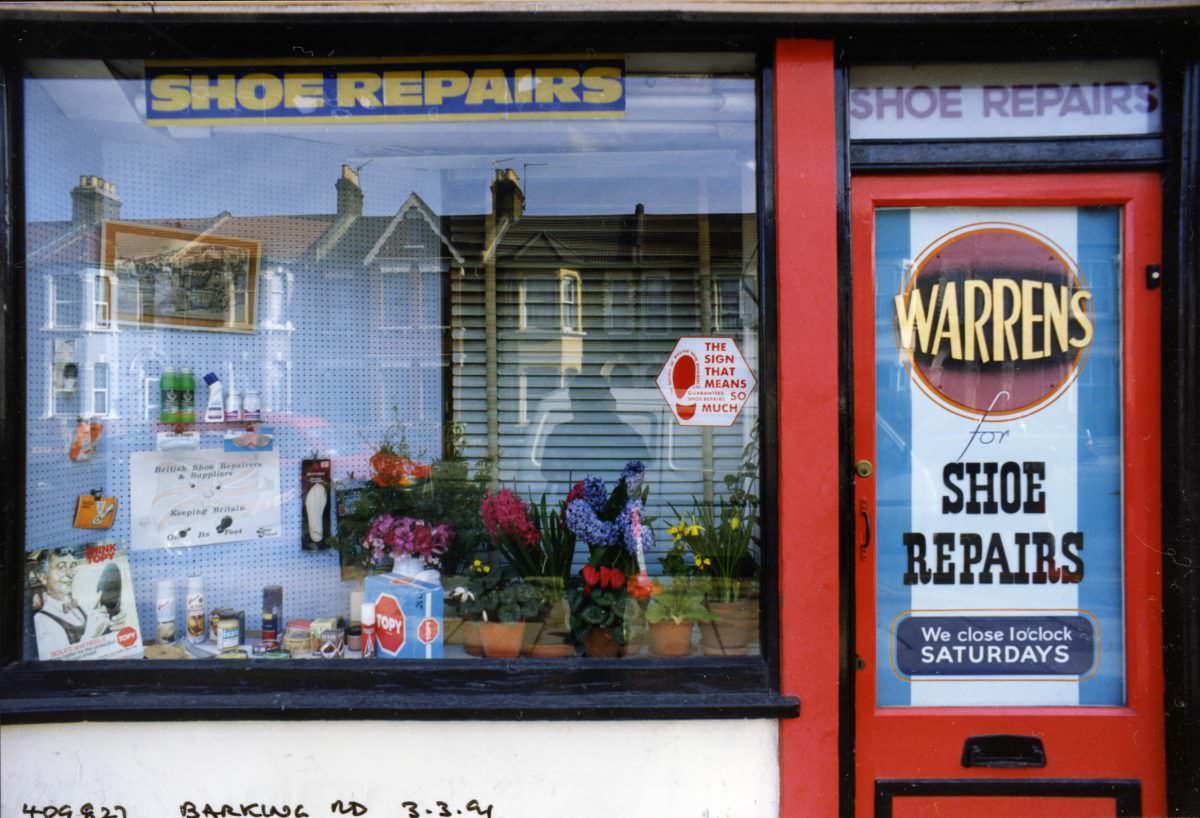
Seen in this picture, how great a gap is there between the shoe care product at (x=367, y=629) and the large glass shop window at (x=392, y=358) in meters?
0.02

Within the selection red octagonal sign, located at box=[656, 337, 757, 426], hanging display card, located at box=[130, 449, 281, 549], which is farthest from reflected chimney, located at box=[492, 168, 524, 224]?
hanging display card, located at box=[130, 449, 281, 549]

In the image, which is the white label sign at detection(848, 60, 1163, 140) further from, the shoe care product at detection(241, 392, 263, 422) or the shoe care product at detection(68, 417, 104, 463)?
the shoe care product at detection(68, 417, 104, 463)

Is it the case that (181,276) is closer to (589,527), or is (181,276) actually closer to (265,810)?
(589,527)

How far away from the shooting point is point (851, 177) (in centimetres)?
290

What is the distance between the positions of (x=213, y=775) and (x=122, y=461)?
1466mm

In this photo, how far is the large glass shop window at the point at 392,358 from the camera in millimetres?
3139

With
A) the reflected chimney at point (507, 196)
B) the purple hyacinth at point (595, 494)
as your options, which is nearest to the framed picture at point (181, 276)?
the reflected chimney at point (507, 196)

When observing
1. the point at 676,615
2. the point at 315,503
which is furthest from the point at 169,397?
the point at 676,615

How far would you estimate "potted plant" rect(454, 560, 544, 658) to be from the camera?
3131 millimetres

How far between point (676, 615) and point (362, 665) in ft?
4.09

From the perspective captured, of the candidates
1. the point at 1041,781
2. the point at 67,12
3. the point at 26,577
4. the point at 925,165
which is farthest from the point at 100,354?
the point at 1041,781

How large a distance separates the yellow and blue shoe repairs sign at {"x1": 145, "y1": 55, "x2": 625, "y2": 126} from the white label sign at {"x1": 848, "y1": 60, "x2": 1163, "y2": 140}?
1.01 meters

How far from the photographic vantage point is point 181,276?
3656 mm

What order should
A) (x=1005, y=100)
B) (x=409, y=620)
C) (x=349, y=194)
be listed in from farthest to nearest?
1. (x=349, y=194)
2. (x=409, y=620)
3. (x=1005, y=100)
